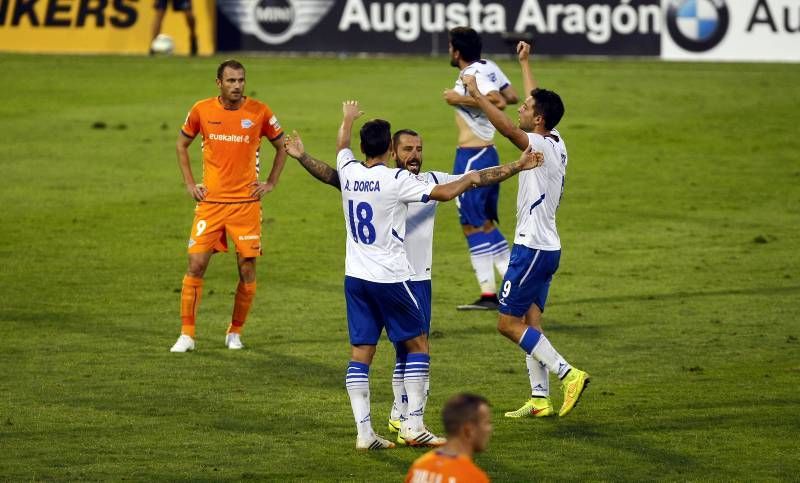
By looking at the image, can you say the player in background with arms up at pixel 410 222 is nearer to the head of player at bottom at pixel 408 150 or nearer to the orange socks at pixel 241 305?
the head of player at bottom at pixel 408 150

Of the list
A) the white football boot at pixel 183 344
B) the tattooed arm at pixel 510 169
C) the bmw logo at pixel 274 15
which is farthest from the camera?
the bmw logo at pixel 274 15

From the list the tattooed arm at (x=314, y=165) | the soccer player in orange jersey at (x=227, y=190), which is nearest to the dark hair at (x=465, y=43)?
the soccer player in orange jersey at (x=227, y=190)

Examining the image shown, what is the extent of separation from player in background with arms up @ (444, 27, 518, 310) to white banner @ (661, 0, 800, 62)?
59.3 ft

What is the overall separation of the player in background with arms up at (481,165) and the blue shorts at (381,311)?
18.4 feet

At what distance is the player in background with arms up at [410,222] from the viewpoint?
1030 cm

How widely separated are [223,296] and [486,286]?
286cm

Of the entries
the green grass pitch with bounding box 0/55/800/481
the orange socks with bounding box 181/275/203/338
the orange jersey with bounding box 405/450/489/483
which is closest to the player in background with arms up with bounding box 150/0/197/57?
the green grass pitch with bounding box 0/55/800/481

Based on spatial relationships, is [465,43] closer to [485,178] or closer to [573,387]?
[573,387]

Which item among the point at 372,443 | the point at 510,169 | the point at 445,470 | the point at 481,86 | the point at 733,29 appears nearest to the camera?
the point at 445,470

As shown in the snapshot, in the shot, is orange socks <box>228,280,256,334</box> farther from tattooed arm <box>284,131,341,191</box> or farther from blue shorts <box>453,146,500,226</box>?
tattooed arm <box>284,131,341,191</box>

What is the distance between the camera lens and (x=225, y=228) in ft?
45.7

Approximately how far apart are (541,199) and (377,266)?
5.72 feet

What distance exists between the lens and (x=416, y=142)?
10336 mm

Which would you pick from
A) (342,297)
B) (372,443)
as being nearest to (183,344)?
(342,297)
